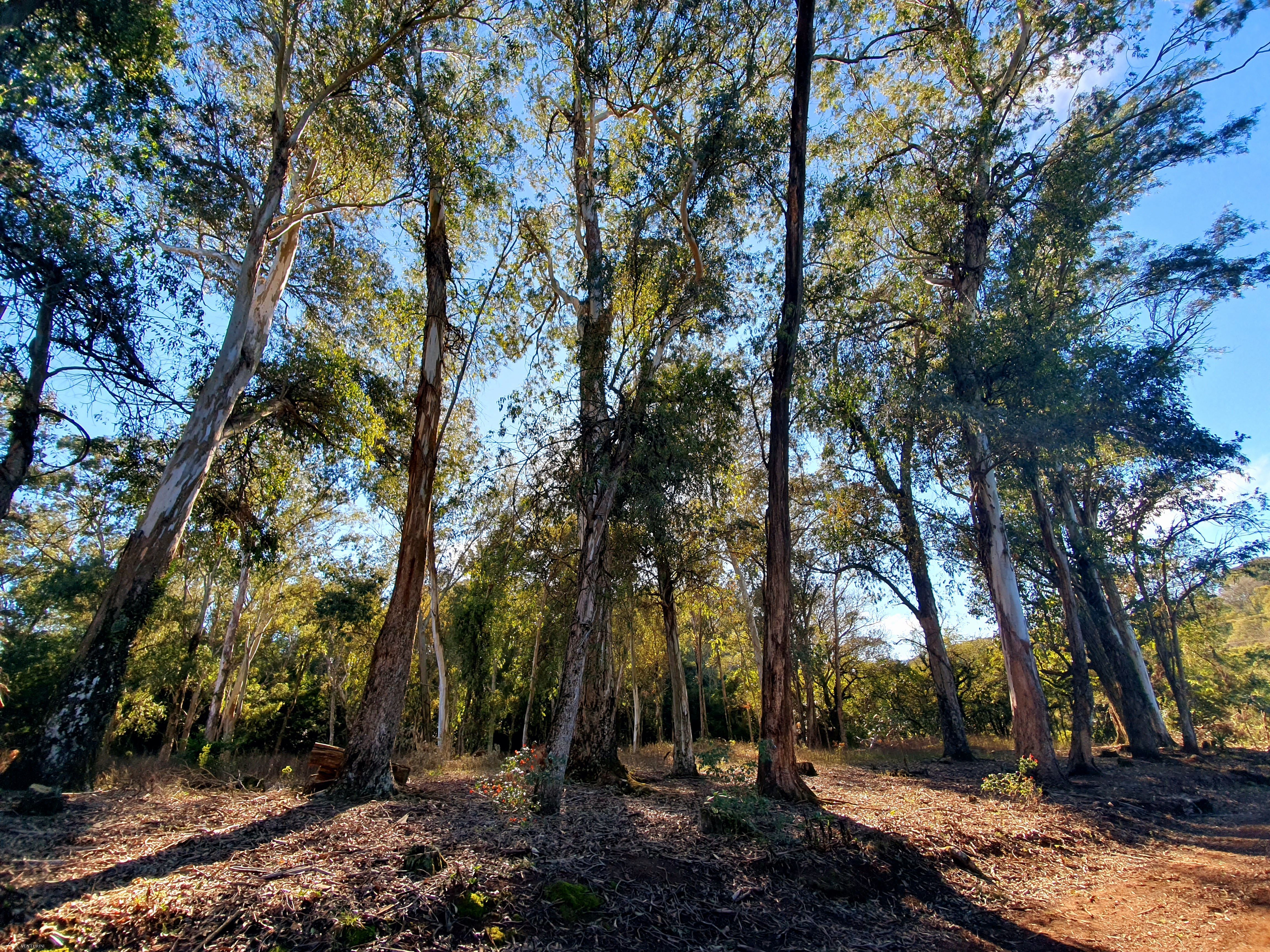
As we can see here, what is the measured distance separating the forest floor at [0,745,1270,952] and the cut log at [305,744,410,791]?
0.89 feet

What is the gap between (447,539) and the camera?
1778 cm

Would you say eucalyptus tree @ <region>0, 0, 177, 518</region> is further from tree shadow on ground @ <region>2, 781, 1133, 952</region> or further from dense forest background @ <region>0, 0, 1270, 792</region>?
tree shadow on ground @ <region>2, 781, 1133, 952</region>

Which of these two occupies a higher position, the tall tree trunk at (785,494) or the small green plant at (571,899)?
the tall tree trunk at (785,494)

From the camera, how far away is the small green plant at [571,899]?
3715 mm

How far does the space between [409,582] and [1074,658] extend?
13442 millimetres

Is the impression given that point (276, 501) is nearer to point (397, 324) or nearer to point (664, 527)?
point (397, 324)

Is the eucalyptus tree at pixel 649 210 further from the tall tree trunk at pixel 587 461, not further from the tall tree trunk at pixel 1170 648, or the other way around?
the tall tree trunk at pixel 1170 648

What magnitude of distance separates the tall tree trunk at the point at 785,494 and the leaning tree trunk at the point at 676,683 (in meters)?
4.16

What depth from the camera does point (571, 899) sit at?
3.83 meters

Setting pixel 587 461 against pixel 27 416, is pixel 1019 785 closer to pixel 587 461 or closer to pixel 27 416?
pixel 587 461

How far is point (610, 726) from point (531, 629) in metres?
12.2

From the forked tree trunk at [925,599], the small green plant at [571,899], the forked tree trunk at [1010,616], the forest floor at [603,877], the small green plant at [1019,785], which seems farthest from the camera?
the forked tree trunk at [925,599]

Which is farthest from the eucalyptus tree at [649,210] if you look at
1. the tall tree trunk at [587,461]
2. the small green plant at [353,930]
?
the small green plant at [353,930]

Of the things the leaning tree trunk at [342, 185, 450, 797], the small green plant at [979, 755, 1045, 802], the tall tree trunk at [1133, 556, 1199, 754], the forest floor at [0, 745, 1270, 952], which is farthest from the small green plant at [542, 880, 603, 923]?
the tall tree trunk at [1133, 556, 1199, 754]
